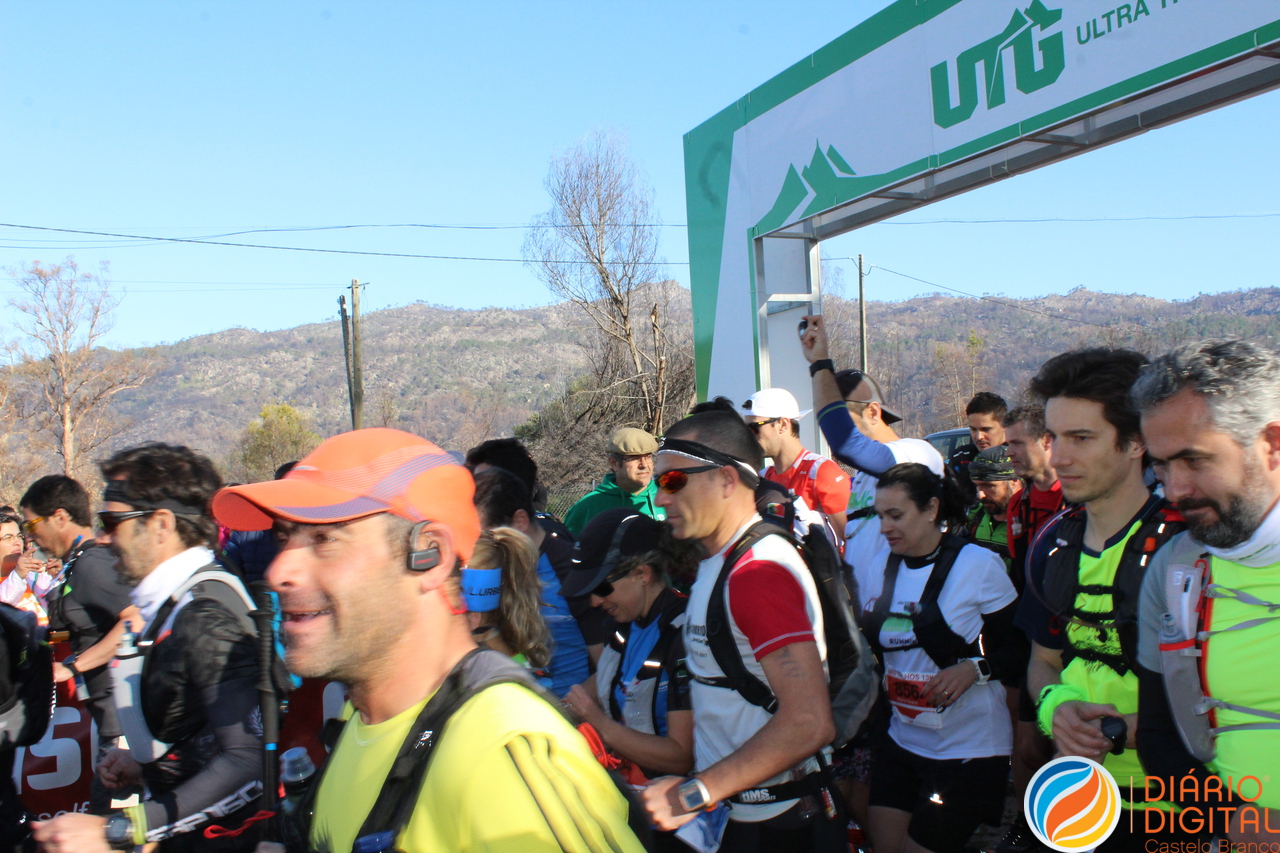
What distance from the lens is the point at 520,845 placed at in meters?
1.25

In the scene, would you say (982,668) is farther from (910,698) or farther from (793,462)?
(793,462)

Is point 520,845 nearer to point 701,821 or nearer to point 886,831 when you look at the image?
point 701,821

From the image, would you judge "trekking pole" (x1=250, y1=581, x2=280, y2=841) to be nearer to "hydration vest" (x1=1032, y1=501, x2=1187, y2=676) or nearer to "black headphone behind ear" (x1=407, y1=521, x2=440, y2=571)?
"black headphone behind ear" (x1=407, y1=521, x2=440, y2=571)

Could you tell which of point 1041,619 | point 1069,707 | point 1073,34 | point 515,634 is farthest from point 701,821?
point 1073,34

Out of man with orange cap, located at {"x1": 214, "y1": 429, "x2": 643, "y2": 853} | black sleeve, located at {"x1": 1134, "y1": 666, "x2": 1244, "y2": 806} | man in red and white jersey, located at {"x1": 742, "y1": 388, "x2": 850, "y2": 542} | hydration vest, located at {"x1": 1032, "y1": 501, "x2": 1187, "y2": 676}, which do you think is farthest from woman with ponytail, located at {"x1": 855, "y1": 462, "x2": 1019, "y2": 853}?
man with orange cap, located at {"x1": 214, "y1": 429, "x2": 643, "y2": 853}

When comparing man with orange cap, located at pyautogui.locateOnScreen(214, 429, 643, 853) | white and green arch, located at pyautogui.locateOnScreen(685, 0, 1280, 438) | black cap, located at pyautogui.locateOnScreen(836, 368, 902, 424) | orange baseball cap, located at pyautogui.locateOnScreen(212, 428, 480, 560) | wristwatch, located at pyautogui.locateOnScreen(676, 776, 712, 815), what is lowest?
wristwatch, located at pyautogui.locateOnScreen(676, 776, 712, 815)

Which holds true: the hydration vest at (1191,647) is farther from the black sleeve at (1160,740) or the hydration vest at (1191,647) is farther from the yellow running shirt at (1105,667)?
the yellow running shirt at (1105,667)

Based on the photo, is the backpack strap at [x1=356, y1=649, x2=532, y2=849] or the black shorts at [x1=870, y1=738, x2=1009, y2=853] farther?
the black shorts at [x1=870, y1=738, x2=1009, y2=853]

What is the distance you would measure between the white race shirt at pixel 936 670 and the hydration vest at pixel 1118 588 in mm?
636

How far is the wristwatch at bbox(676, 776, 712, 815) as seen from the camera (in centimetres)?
210

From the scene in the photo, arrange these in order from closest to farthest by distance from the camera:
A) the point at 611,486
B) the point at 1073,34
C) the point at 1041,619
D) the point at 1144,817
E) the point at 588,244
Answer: the point at 1144,817 → the point at 1041,619 → the point at 1073,34 → the point at 611,486 → the point at 588,244

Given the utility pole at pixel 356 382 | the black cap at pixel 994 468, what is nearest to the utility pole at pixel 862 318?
the utility pole at pixel 356 382

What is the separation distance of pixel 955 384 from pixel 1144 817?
54.4 metres

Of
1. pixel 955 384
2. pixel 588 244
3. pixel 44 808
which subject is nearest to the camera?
pixel 44 808
